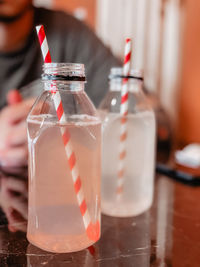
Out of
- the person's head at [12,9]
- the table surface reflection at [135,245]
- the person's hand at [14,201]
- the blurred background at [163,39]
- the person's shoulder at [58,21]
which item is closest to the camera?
the table surface reflection at [135,245]

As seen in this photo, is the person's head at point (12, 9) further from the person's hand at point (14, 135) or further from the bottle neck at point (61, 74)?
the bottle neck at point (61, 74)

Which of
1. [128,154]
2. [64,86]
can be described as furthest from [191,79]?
[64,86]

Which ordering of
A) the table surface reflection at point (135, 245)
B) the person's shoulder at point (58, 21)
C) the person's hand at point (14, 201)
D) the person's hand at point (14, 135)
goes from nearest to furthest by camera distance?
1. the table surface reflection at point (135, 245)
2. the person's hand at point (14, 201)
3. the person's hand at point (14, 135)
4. the person's shoulder at point (58, 21)

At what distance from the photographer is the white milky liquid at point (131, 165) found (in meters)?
0.63

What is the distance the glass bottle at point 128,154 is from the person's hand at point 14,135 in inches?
13.4

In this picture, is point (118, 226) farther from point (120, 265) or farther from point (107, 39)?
point (107, 39)

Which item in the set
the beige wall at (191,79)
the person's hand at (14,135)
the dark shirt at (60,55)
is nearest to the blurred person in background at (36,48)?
the dark shirt at (60,55)

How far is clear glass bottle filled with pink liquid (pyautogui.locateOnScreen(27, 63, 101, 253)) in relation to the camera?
48cm

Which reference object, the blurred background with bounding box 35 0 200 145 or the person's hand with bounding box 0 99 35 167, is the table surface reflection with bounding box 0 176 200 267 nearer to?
the person's hand with bounding box 0 99 35 167

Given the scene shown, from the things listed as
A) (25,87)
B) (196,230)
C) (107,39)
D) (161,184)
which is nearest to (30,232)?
(196,230)

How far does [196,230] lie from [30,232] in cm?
28

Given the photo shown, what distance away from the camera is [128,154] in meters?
0.65

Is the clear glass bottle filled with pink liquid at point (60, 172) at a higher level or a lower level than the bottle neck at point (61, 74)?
lower

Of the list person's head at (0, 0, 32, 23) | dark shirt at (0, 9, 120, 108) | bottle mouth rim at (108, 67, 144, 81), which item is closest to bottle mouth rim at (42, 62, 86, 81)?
bottle mouth rim at (108, 67, 144, 81)
